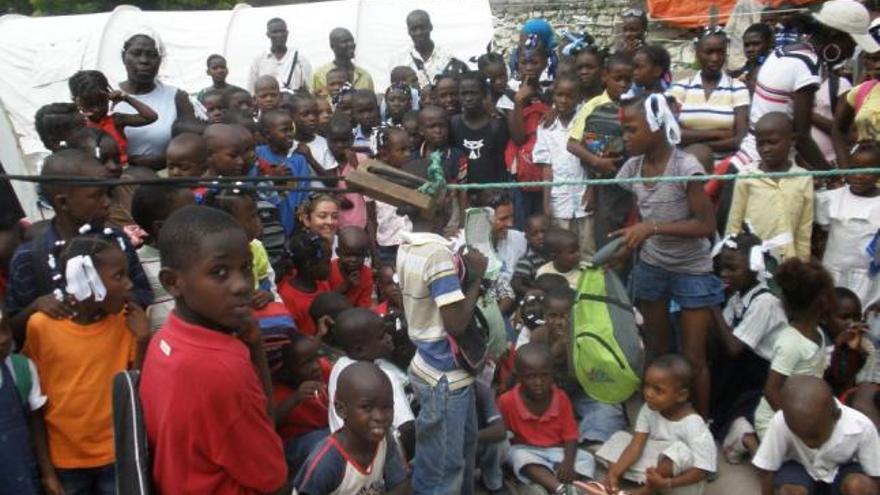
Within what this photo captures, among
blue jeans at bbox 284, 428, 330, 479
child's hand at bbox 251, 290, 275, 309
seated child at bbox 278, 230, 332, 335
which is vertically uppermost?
child's hand at bbox 251, 290, 275, 309

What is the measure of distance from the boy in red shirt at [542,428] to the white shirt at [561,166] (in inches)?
51.0

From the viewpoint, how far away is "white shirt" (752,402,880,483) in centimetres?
369

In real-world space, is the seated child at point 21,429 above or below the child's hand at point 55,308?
below

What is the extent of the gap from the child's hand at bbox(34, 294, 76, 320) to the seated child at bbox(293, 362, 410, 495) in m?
0.94

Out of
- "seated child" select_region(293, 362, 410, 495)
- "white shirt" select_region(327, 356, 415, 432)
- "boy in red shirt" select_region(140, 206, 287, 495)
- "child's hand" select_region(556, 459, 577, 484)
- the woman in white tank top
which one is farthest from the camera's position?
the woman in white tank top

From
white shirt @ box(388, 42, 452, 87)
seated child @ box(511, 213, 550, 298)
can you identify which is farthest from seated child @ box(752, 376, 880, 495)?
white shirt @ box(388, 42, 452, 87)

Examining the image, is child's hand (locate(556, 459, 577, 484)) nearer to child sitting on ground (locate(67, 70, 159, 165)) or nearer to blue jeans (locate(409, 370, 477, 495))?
blue jeans (locate(409, 370, 477, 495))

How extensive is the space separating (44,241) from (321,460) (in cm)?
121

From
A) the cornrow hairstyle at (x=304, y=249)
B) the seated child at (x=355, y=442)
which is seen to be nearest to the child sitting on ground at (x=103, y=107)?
the cornrow hairstyle at (x=304, y=249)

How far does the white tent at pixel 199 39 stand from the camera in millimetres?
11508

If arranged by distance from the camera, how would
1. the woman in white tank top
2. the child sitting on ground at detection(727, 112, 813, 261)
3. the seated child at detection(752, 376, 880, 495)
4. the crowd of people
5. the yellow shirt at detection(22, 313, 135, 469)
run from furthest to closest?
the woman in white tank top < the child sitting on ground at detection(727, 112, 813, 261) < the seated child at detection(752, 376, 880, 495) < the yellow shirt at detection(22, 313, 135, 469) < the crowd of people

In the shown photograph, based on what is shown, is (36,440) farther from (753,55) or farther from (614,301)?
(753,55)

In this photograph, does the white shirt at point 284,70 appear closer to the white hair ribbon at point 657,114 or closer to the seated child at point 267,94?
the seated child at point 267,94

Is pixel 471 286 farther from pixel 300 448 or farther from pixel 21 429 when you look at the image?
pixel 21 429
